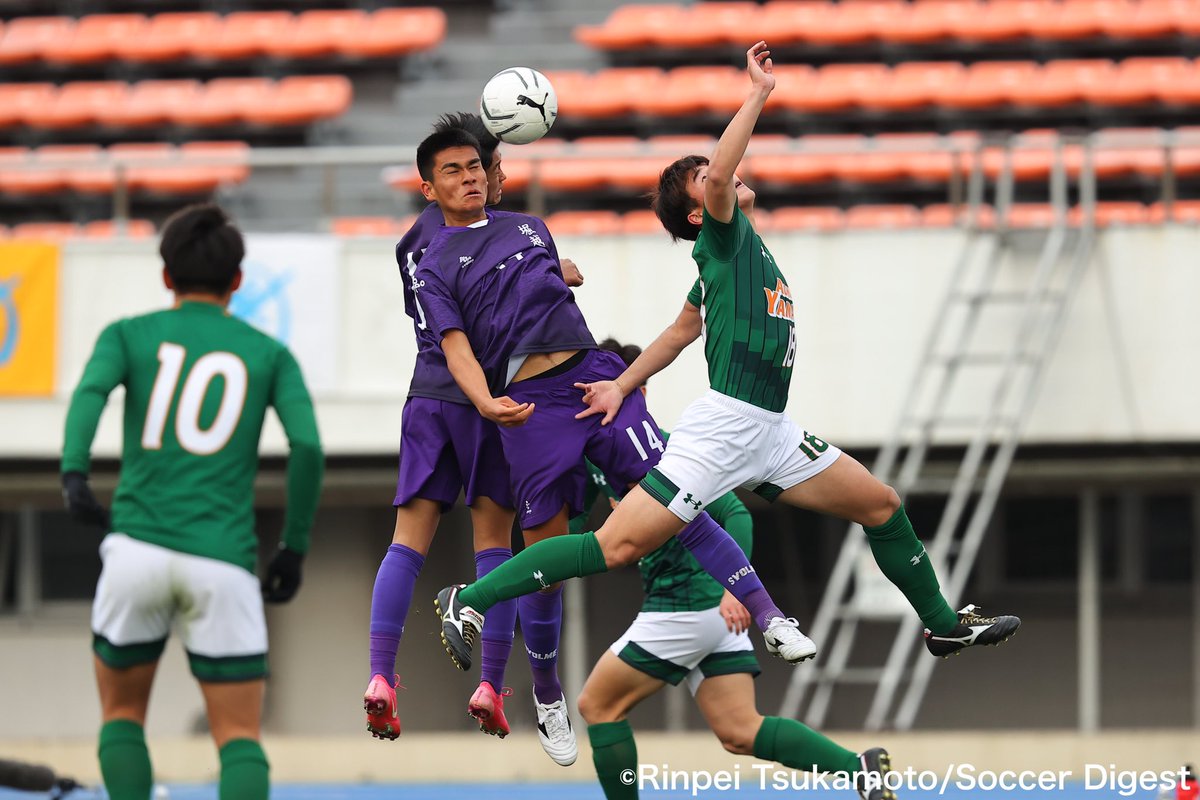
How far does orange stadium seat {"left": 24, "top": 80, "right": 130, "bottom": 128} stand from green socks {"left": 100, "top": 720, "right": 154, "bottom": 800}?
1430 cm

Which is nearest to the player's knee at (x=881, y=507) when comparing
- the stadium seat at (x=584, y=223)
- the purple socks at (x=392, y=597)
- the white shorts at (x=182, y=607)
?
the purple socks at (x=392, y=597)

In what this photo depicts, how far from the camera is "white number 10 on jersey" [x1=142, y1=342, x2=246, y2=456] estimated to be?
5.63 metres

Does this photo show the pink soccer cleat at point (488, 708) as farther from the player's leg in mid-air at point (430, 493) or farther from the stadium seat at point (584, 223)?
the stadium seat at point (584, 223)

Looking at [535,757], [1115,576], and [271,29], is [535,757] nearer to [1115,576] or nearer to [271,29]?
[1115,576]

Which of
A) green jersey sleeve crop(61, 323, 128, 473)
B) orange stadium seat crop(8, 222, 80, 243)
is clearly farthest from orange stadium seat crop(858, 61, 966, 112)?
green jersey sleeve crop(61, 323, 128, 473)

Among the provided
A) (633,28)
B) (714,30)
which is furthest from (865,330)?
(633,28)

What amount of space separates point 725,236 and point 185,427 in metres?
2.07

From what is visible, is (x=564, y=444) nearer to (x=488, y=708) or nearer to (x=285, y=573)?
(x=488, y=708)

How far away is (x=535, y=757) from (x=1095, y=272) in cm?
592

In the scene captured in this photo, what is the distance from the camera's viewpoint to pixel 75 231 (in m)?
15.7

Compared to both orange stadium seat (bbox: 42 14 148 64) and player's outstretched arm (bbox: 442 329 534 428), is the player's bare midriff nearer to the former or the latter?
player's outstretched arm (bbox: 442 329 534 428)

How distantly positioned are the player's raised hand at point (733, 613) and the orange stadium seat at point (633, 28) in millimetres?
12623

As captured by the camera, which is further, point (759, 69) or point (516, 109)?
point (516, 109)

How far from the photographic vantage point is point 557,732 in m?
7.60
